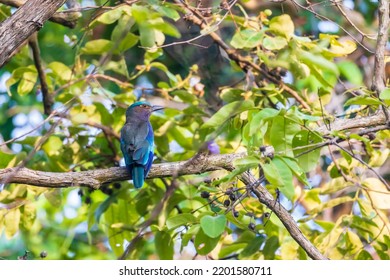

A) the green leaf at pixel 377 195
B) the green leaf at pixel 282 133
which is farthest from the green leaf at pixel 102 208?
the green leaf at pixel 282 133

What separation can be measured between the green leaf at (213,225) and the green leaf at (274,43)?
1.17 meters

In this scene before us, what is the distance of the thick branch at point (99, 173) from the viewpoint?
133 inches

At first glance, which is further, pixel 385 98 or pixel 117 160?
pixel 117 160

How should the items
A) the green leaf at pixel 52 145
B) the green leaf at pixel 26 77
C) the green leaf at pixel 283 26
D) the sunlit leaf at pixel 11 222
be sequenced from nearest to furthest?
1. the green leaf at pixel 283 26
2. the sunlit leaf at pixel 11 222
3. the green leaf at pixel 52 145
4. the green leaf at pixel 26 77

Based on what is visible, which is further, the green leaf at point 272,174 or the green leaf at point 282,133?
the green leaf at point 282,133

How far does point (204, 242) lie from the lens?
377 cm

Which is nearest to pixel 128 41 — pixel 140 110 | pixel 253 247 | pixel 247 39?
pixel 140 110

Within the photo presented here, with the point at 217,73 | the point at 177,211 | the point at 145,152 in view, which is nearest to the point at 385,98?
the point at 145,152

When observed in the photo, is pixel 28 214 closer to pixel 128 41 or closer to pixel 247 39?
pixel 128 41

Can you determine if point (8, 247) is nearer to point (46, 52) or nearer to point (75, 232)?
point (75, 232)

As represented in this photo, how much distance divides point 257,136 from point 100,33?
12.6 feet

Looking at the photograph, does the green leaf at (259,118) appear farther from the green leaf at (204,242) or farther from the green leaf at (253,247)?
the green leaf at (253,247)

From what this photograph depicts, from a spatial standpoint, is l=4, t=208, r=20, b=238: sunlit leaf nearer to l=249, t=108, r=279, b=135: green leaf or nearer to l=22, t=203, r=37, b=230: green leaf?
l=22, t=203, r=37, b=230: green leaf

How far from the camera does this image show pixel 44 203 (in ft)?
26.7
